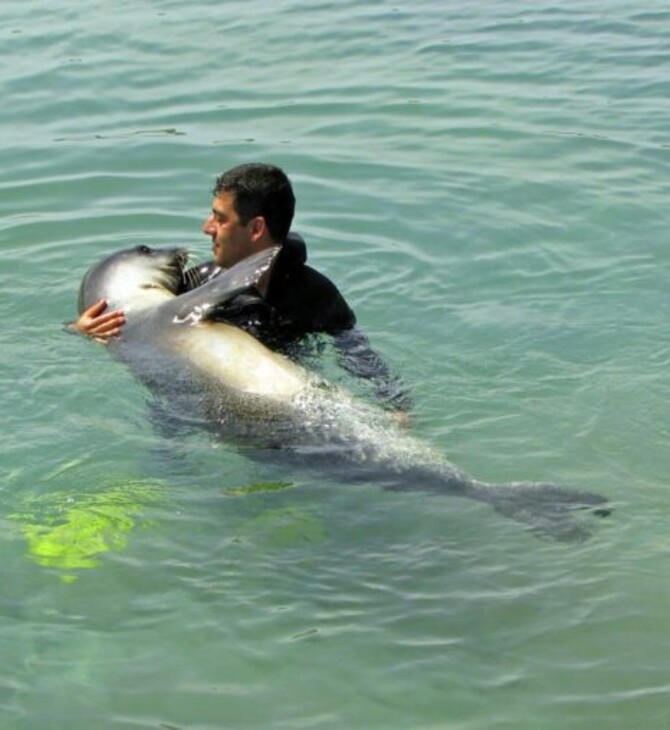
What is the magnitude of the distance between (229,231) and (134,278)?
72 cm

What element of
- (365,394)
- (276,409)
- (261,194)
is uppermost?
(261,194)

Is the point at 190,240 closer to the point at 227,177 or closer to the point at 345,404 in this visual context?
the point at 227,177

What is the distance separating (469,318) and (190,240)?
2369 mm

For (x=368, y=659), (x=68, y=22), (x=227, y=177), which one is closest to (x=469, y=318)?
(x=227, y=177)

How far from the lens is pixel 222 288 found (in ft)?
25.0

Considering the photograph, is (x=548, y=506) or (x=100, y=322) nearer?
(x=548, y=506)

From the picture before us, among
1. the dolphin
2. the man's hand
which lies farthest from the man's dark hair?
the man's hand

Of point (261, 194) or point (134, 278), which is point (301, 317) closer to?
point (261, 194)

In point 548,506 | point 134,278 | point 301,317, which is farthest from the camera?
point 134,278

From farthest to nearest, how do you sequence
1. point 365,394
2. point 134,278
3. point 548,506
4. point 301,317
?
point 134,278
point 301,317
point 365,394
point 548,506

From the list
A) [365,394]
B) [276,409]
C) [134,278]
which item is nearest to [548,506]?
[276,409]

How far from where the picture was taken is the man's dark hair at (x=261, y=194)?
7.98m

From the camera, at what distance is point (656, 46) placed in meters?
14.5

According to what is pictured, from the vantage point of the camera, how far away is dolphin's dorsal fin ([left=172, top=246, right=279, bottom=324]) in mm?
7570
